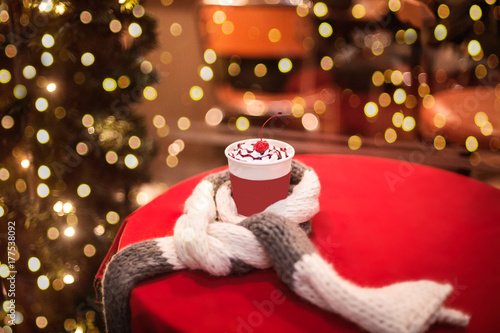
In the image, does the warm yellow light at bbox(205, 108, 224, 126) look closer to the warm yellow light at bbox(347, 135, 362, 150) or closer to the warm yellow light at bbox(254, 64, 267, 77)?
the warm yellow light at bbox(254, 64, 267, 77)

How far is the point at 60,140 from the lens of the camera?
1369mm

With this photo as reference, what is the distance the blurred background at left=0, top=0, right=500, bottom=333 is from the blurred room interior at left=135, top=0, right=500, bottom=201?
0.01 meters

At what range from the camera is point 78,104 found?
1.42m

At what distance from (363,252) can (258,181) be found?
0.26m

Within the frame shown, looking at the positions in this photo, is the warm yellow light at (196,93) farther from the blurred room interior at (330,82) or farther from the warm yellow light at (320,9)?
the warm yellow light at (320,9)

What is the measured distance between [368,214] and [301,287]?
324 millimetres

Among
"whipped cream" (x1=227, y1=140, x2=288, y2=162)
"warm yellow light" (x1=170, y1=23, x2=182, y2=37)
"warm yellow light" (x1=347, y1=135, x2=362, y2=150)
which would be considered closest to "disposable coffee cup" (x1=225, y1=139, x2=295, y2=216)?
"whipped cream" (x1=227, y1=140, x2=288, y2=162)

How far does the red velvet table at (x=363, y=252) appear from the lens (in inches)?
27.0

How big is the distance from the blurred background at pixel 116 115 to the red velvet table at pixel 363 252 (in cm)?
31

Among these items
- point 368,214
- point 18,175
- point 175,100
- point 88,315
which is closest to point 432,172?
point 368,214

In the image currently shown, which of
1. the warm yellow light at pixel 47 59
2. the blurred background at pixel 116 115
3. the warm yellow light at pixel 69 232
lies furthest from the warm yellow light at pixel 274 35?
the warm yellow light at pixel 69 232

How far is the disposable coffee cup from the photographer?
845 mm

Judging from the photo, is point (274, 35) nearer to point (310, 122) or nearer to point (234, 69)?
point (234, 69)

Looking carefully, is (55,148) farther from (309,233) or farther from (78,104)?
(309,233)
